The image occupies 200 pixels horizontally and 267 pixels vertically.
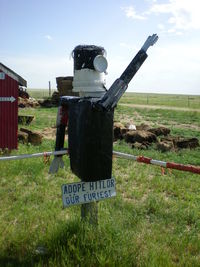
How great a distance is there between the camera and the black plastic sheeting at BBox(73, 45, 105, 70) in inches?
111

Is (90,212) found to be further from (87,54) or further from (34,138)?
(34,138)

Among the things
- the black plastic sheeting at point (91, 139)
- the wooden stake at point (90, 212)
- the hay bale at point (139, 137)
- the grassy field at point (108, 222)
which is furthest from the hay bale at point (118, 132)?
the black plastic sheeting at point (91, 139)

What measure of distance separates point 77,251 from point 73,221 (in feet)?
1.68

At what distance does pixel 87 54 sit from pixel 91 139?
0.77 metres

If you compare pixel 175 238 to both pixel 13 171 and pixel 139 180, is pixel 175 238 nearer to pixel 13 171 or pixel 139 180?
pixel 139 180

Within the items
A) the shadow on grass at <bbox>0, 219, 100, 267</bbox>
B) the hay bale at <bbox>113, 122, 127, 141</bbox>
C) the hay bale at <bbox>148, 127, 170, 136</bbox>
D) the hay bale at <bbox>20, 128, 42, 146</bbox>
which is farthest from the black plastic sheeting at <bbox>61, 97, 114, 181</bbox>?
the hay bale at <bbox>148, 127, 170, 136</bbox>

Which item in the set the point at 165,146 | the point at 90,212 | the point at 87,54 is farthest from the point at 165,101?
the point at 87,54

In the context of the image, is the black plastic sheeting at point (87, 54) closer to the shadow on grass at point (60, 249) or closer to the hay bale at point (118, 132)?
the shadow on grass at point (60, 249)

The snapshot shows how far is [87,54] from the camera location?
2836 mm

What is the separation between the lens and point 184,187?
5.75m

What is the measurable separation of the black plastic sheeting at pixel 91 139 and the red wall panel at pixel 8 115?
6.10 meters

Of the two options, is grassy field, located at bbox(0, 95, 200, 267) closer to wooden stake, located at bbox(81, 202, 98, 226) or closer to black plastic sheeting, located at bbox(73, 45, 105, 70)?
wooden stake, located at bbox(81, 202, 98, 226)

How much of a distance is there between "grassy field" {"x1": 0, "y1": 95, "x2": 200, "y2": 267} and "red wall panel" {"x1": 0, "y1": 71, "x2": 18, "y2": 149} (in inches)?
85.1

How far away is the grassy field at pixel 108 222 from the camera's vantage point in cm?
275
